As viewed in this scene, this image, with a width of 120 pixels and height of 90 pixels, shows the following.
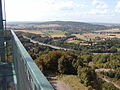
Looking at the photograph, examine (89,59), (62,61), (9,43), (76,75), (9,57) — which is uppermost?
(9,43)

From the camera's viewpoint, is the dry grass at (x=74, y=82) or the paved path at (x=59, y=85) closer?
the paved path at (x=59, y=85)

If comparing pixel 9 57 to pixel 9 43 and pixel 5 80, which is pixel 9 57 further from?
pixel 5 80

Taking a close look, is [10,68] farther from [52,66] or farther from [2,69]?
[52,66]

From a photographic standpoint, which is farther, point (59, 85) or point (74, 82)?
point (74, 82)

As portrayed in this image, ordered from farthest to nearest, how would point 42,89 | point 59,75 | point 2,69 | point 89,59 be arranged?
point 89,59 → point 59,75 → point 2,69 → point 42,89

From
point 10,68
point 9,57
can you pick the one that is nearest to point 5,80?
point 10,68

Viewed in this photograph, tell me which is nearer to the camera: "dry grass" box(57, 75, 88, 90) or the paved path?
the paved path

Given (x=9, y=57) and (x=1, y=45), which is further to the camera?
(x=9, y=57)

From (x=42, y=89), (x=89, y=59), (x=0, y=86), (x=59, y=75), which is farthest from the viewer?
(x=89, y=59)

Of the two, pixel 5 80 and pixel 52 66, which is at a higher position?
pixel 5 80

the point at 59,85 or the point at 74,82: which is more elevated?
the point at 59,85
